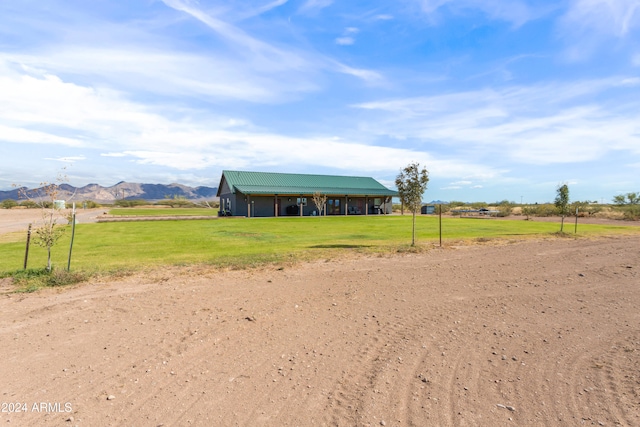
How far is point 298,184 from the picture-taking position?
167 ft

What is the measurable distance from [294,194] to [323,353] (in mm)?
40800

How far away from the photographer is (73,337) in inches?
207

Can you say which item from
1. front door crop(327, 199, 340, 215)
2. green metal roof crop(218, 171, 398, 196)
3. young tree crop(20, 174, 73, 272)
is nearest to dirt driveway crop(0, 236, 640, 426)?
young tree crop(20, 174, 73, 272)

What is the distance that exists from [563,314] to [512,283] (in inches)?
89.3

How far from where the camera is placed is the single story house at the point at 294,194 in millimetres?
44094

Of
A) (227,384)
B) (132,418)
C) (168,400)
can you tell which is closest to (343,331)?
(227,384)

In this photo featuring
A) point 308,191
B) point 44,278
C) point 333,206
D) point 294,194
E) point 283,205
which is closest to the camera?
point 44,278

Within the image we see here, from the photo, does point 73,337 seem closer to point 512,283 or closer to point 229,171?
point 512,283

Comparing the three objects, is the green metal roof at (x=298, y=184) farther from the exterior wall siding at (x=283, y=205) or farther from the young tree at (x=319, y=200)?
the young tree at (x=319, y=200)

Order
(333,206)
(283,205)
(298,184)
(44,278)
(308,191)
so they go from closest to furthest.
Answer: (44,278), (283,205), (308,191), (333,206), (298,184)

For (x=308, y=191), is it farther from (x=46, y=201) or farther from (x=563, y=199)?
(x=46, y=201)

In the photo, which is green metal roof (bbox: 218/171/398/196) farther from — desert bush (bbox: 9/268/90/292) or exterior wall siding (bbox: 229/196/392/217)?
desert bush (bbox: 9/268/90/292)

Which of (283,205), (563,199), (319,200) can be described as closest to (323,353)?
(563,199)

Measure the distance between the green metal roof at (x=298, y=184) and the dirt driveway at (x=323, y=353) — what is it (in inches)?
1383
